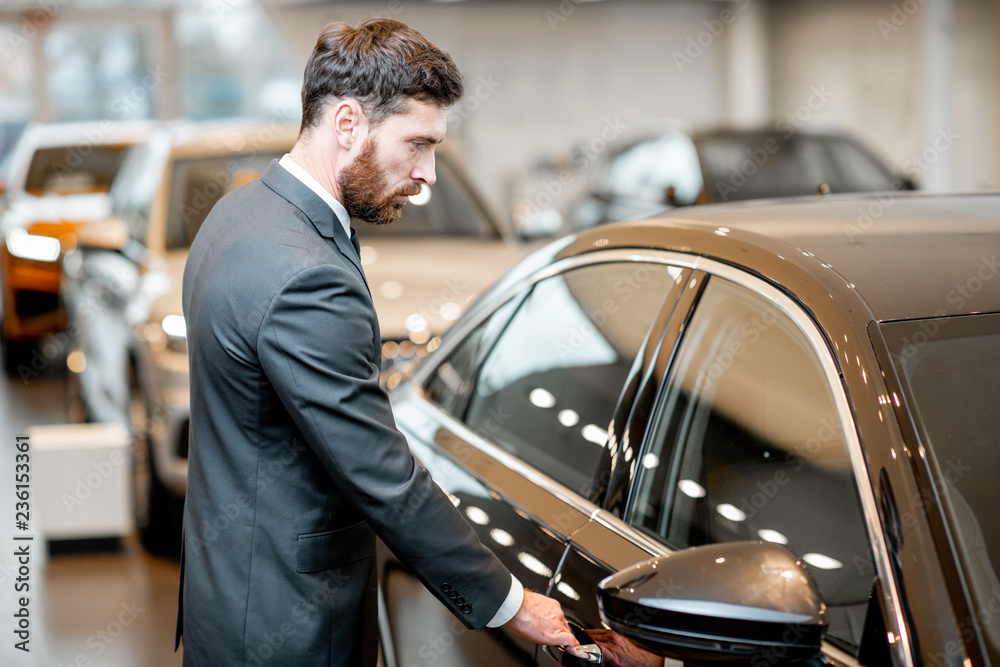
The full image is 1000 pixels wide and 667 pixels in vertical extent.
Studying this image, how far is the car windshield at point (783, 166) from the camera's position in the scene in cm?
736

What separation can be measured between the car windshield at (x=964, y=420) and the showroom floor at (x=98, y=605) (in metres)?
2.60

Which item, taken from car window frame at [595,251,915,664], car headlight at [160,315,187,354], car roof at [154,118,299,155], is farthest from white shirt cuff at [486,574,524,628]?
car roof at [154,118,299,155]

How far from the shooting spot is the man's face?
1422 mm

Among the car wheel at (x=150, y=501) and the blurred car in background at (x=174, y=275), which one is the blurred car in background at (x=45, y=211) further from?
the car wheel at (x=150, y=501)

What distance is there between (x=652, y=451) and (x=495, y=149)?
1259 cm

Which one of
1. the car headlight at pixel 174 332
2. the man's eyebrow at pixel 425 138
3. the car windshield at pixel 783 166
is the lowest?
the car headlight at pixel 174 332

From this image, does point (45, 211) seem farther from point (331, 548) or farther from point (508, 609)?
point (508, 609)

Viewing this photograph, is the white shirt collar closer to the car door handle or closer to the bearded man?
the bearded man

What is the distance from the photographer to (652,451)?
1579 millimetres

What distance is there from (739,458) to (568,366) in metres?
0.51

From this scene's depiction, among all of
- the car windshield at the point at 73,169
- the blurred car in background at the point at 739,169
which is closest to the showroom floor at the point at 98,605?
the blurred car in background at the point at 739,169

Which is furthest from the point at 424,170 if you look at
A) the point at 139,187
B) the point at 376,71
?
the point at 139,187

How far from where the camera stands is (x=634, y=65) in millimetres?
14375

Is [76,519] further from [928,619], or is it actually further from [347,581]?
[928,619]
